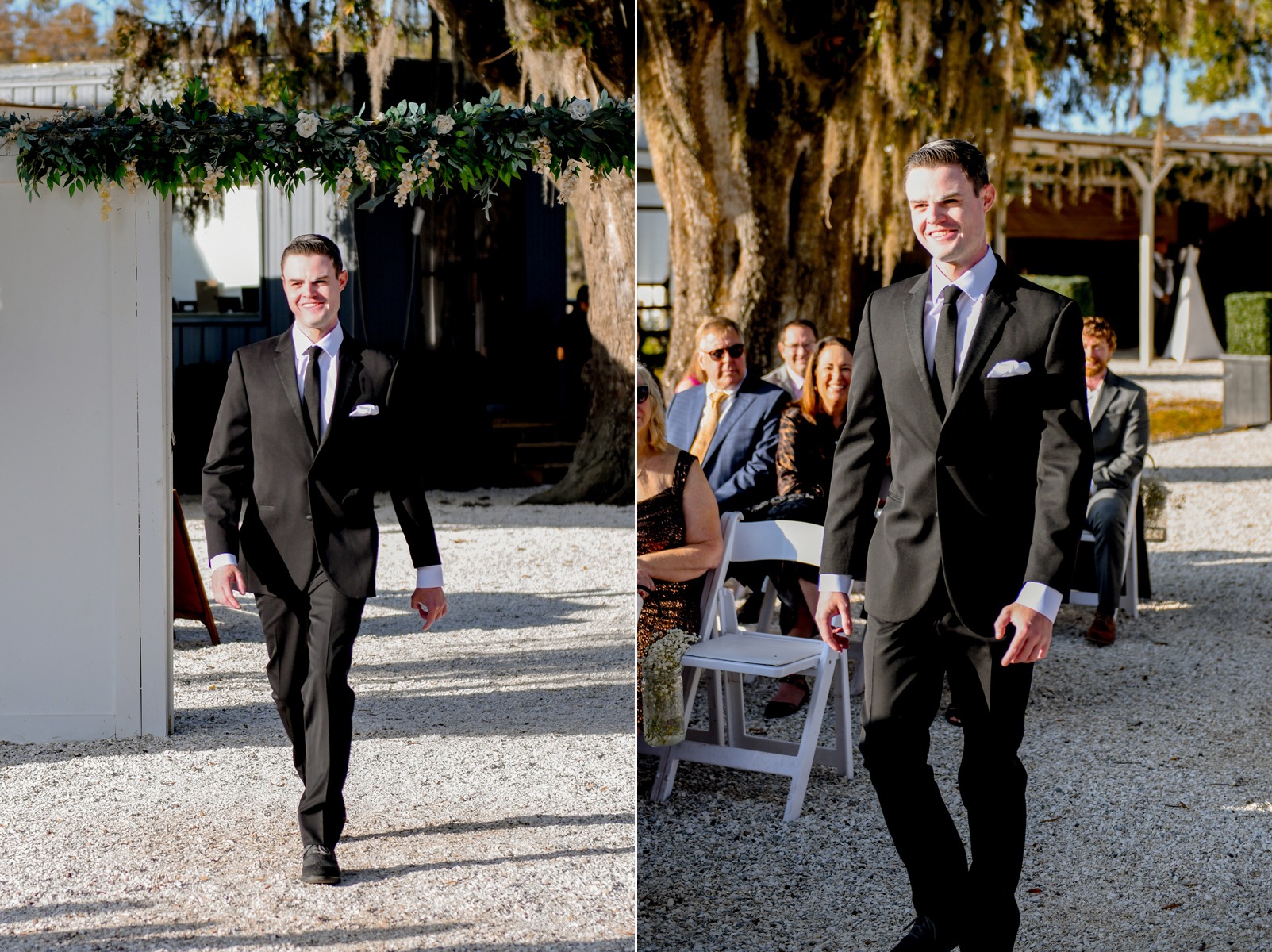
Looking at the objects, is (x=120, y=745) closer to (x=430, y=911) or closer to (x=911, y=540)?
(x=430, y=911)

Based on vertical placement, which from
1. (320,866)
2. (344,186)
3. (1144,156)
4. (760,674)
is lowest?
(320,866)

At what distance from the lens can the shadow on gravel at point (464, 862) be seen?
356cm

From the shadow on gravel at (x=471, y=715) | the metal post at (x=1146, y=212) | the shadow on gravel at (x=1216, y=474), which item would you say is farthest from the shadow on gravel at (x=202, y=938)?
the metal post at (x=1146, y=212)

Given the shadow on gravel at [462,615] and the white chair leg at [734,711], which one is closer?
the shadow on gravel at [462,615]

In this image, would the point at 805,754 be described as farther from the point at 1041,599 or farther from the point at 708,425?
the point at 1041,599

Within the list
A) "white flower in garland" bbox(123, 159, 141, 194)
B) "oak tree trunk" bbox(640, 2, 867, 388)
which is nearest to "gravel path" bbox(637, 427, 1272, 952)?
"white flower in garland" bbox(123, 159, 141, 194)

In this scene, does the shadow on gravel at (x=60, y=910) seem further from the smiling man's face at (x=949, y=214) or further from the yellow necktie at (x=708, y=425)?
the yellow necktie at (x=708, y=425)

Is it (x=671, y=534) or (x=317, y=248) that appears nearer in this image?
(x=317, y=248)

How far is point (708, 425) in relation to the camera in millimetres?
5512

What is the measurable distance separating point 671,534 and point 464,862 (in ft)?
3.86

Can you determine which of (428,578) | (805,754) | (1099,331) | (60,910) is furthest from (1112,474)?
(60,910)

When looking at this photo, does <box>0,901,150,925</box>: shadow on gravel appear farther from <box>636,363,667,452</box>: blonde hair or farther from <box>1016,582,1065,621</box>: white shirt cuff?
<box>1016,582,1065,621</box>: white shirt cuff

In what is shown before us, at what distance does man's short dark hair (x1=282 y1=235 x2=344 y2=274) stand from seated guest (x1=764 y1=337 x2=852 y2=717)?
8.01ft

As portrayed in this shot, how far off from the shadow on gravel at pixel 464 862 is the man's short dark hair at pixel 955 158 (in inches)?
77.7
